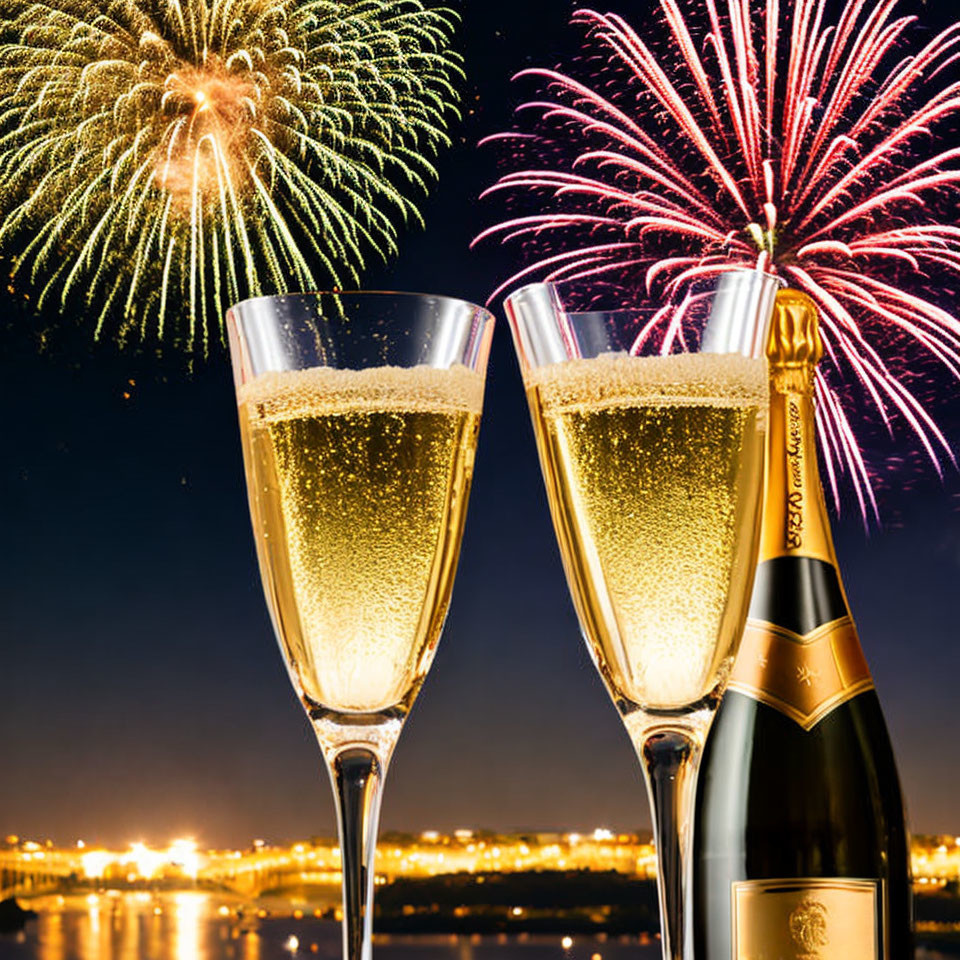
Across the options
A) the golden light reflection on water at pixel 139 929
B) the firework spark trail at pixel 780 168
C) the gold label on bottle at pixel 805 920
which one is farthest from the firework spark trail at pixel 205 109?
the golden light reflection on water at pixel 139 929

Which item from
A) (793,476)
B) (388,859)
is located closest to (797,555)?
(793,476)

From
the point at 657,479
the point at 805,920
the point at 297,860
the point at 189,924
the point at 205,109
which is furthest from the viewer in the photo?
the point at 189,924

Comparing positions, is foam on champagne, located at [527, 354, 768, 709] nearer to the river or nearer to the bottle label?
the bottle label

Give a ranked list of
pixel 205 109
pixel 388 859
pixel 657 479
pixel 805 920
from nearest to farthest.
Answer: pixel 657 479 → pixel 805 920 → pixel 205 109 → pixel 388 859

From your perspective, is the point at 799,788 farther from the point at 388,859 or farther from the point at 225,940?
the point at 225,940

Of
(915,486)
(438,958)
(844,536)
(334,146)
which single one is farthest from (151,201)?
(438,958)

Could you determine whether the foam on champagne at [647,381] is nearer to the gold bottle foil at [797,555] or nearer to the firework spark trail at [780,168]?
the gold bottle foil at [797,555]

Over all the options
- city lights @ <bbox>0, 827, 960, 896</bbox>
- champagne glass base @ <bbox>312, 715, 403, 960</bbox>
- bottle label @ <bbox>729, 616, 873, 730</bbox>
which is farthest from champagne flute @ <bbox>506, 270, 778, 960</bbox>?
city lights @ <bbox>0, 827, 960, 896</bbox>

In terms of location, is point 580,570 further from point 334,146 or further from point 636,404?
point 334,146
